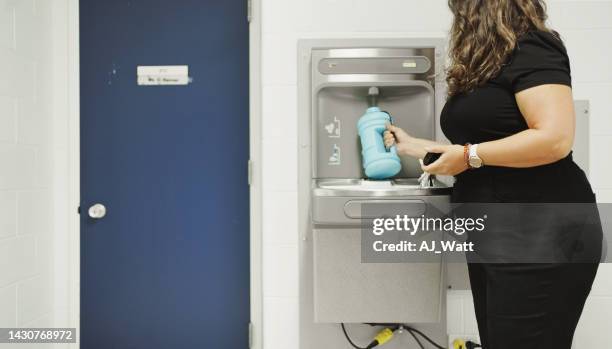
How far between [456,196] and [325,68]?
62 cm

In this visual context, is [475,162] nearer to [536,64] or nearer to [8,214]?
[536,64]

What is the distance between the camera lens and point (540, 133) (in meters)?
0.76

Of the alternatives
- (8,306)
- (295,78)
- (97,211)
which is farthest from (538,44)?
(8,306)

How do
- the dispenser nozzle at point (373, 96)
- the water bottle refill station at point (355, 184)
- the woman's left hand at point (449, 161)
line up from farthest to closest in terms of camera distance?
the dispenser nozzle at point (373, 96)
the water bottle refill station at point (355, 184)
the woman's left hand at point (449, 161)

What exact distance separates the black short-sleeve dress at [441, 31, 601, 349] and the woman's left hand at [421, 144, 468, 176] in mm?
68

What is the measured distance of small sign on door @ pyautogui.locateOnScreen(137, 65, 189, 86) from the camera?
1616 millimetres

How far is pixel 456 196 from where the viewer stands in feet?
3.12

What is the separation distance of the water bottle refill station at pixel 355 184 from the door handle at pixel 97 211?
0.88 m

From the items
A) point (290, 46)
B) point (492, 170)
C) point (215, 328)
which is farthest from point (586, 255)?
point (215, 328)

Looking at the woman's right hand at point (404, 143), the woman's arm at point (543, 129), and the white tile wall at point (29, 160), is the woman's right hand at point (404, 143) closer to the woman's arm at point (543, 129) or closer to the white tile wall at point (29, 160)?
the woman's arm at point (543, 129)

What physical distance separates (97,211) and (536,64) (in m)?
1.64

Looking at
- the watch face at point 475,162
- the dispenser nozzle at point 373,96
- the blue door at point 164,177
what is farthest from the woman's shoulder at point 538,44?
the blue door at point 164,177

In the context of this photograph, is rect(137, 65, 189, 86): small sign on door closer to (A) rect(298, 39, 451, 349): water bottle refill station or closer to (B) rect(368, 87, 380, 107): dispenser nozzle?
(A) rect(298, 39, 451, 349): water bottle refill station

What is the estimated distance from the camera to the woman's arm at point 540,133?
29.7 inches
